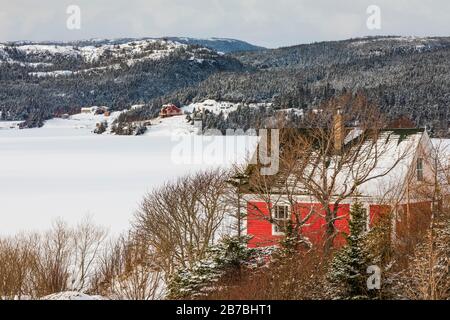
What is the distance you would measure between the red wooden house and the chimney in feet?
1.83

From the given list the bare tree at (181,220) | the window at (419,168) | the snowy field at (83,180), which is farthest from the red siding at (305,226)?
the window at (419,168)

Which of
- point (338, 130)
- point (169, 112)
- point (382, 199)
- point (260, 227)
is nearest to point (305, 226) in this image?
point (260, 227)

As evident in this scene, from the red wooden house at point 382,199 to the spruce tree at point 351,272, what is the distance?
6903mm

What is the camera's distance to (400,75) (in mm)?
177375

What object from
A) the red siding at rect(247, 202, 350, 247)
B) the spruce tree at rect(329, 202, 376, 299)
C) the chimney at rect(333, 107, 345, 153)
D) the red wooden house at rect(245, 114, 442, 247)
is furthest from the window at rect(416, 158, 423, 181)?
the spruce tree at rect(329, 202, 376, 299)

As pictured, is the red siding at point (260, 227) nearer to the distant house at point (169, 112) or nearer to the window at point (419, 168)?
the window at point (419, 168)

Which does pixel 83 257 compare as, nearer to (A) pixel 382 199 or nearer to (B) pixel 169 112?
(A) pixel 382 199

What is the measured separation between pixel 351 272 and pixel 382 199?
29.5ft

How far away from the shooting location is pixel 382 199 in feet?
73.8

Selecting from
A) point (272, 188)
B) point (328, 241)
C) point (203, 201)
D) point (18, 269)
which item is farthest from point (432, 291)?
point (203, 201)

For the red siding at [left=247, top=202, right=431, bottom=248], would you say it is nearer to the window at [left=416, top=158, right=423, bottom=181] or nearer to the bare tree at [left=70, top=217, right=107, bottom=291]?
the window at [left=416, top=158, right=423, bottom=181]
